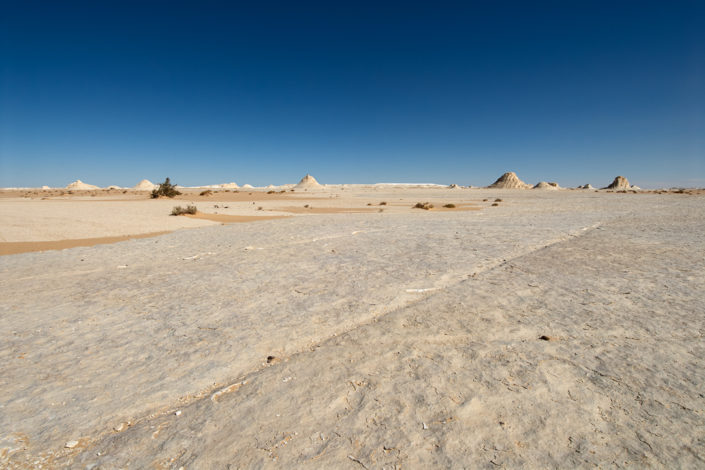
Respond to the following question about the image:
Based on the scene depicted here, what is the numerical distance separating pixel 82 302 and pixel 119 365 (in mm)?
2261

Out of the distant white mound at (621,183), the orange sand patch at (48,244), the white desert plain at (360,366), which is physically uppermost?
the distant white mound at (621,183)

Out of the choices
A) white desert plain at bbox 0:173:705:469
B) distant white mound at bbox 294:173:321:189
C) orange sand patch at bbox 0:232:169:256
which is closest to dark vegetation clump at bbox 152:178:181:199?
orange sand patch at bbox 0:232:169:256

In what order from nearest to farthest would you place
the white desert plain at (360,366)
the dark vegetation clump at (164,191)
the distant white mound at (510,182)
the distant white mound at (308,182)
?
the white desert plain at (360,366)
the dark vegetation clump at (164,191)
the distant white mound at (510,182)
the distant white mound at (308,182)

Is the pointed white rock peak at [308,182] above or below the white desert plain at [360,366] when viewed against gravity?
above

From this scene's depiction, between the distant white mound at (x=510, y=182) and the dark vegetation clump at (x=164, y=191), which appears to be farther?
the distant white mound at (x=510, y=182)

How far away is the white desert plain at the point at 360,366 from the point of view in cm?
196

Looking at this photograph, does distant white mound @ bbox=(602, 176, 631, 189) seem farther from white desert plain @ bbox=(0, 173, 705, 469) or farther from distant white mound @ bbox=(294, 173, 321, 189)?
white desert plain @ bbox=(0, 173, 705, 469)

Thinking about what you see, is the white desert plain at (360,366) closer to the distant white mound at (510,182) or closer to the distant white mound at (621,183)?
the distant white mound at (510,182)

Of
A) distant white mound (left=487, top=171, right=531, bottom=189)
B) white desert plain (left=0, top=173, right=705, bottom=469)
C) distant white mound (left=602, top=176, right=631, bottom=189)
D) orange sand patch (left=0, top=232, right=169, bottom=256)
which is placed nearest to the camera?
white desert plain (left=0, top=173, right=705, bottom=469)

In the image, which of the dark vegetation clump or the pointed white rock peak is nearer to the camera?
the dark vegetation clump

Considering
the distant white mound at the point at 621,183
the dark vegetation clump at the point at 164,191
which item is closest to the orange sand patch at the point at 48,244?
the dark vegetation clump at the point at 164,191

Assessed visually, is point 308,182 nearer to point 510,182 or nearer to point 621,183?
point 510,182

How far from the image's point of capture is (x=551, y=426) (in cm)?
207

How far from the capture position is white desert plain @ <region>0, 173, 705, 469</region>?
1965 mm
